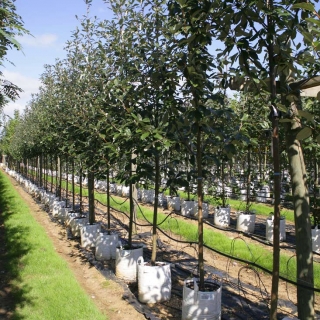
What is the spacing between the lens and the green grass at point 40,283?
13.6ft

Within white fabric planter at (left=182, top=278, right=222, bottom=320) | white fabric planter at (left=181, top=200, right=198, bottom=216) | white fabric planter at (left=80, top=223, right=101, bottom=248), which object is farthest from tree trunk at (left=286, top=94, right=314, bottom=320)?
white fabric planter at (left=181, top=200, right=198, bottom=216)

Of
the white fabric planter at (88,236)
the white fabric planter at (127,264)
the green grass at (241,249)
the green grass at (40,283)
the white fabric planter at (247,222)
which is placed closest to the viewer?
the green grass at (40,283)

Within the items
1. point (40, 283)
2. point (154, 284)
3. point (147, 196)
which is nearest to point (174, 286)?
point (154, 284)

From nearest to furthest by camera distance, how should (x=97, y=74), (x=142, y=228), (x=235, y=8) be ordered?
1. (x=235, y=8)
2. (x=97, y=74)
3. (x=142, y=228)

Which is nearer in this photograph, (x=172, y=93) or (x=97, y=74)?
(x=172, y=93)

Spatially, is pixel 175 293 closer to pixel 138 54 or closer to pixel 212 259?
pixel 212 259

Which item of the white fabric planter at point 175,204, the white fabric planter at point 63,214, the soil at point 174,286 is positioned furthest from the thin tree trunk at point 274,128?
the white fabric planter at point 175,204

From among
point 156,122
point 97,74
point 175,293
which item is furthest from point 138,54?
point 175,293

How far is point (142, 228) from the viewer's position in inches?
375

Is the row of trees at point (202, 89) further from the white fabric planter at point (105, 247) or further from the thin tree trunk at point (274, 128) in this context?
the white fabric planter at point (105, 247)

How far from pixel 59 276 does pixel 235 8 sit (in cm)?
445

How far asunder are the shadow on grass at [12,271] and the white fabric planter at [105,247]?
1.29 metres

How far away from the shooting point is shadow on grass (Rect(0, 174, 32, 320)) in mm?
4511

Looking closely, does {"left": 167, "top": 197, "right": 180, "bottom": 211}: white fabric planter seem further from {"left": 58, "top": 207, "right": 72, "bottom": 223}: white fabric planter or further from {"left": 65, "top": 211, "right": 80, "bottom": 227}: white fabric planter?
{"left": 65, "top": 211, "right": 80, "bottom": 227}: white fabric planter
